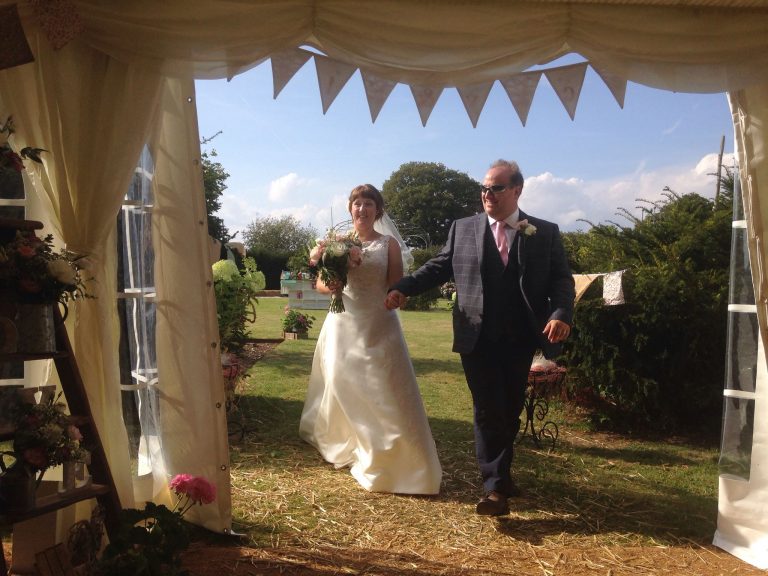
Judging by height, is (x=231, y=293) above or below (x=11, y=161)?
below

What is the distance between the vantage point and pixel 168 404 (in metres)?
3.49

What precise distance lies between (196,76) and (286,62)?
0.60 metres

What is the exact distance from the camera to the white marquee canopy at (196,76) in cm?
315

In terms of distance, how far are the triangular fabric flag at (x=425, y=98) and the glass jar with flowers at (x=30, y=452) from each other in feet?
8.40

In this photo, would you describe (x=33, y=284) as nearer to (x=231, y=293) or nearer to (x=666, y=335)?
(x=231, y=293)

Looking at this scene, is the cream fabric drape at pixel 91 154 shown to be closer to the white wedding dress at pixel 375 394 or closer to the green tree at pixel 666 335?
the white wedding dress at pixel 375 394

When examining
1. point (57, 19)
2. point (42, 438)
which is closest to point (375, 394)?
point (42, 438)

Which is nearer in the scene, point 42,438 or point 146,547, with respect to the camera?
point 42,438

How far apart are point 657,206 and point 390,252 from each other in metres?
3.29

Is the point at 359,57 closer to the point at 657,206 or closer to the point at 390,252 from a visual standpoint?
the point at 390,252

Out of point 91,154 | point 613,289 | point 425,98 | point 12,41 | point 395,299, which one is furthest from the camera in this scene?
point 613,289

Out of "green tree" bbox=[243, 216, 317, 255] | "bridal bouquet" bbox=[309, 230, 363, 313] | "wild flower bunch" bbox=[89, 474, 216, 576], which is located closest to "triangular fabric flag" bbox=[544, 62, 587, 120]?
"bridal bouquet" bbox=[309, 230, 363, 313]

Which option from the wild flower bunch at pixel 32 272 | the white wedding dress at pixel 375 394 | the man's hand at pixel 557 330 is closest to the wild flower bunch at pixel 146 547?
the wild flower bunch at pixel 32 272

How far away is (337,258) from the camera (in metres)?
4.57
